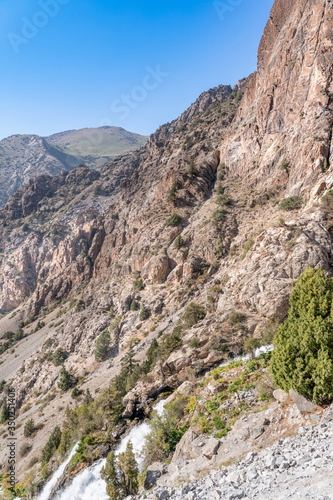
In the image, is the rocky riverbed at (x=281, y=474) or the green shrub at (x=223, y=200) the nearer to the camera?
the rocky riverbed at (x=281, y=474)

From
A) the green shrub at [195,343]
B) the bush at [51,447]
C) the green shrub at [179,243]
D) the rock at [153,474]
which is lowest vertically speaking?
the bush at [51,447]

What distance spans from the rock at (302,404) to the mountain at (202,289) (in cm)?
13

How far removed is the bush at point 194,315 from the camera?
31.9 m

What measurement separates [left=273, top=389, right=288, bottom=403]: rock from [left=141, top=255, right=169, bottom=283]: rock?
1249 inches

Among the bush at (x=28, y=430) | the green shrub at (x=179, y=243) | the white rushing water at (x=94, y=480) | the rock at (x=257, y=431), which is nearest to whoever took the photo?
the rock at (x=257, y=431)

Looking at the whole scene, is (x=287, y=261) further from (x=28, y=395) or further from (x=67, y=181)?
(x=67, y=181)

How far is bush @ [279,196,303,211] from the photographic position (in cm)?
3584

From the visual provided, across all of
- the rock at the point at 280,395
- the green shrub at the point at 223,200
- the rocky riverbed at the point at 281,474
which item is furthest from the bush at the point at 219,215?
the rocky riverbed at the point at 281,474

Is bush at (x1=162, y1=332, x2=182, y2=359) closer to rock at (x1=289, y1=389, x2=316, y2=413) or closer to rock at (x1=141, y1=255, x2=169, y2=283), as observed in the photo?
rock at (x1=289, y1=389, x2=316, y2=413)

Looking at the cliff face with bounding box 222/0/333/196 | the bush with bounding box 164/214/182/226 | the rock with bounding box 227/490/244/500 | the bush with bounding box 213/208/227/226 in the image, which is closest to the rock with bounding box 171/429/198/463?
the rock with bounding box 227/490/244/500

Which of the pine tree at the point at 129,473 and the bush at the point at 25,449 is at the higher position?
the pine tree at the point at 129,473

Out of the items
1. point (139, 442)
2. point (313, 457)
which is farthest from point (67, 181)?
point (313, 457)

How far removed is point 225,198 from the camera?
164 ft

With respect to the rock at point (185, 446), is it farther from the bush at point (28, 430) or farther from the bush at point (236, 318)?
the bush at point (28, 430)
